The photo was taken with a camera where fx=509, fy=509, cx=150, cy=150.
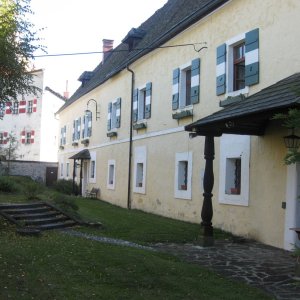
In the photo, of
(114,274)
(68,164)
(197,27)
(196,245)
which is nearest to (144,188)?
(197,27)

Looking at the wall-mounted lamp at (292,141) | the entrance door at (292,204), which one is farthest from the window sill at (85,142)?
the wall-mounted lamp at (292,141)

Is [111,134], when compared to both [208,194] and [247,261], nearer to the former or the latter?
[208,194]

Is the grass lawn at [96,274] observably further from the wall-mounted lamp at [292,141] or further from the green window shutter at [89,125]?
the green window shutter at [89,125]

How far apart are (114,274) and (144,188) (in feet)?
40.8

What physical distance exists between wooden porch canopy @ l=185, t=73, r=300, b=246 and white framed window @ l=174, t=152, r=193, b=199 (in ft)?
13.6

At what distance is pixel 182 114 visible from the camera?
53.2 feet

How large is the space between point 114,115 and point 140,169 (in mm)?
5071

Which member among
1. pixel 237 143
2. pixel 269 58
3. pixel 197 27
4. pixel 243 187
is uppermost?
pixel 197 27

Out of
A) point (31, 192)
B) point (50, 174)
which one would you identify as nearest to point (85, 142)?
point (50, 174)

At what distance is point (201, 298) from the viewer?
21.2 ft

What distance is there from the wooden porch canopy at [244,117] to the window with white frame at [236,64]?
5.25 feet

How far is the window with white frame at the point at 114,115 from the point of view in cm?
2406

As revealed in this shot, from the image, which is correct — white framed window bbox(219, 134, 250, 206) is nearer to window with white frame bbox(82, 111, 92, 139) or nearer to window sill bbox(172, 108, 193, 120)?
window sill bbox(172, 108, 193, 120)

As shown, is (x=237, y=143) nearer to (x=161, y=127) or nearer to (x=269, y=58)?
(x=269, y=58)
